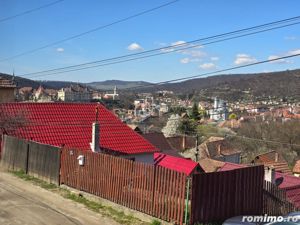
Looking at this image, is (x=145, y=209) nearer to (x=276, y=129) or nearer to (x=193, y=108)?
(x=276, y=129)

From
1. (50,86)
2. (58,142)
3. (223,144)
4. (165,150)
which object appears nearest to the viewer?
(58,142)

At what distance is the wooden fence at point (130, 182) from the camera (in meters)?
11.8

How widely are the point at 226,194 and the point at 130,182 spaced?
2978mm

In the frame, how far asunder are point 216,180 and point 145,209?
91.1 inches

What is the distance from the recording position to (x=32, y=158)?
18.7 metres

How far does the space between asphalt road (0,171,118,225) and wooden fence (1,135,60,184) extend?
1.18 meters

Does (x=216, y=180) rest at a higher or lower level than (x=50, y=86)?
lower

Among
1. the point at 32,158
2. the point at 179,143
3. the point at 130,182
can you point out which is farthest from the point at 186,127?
the point at 130,182

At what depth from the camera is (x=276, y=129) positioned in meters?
70.1

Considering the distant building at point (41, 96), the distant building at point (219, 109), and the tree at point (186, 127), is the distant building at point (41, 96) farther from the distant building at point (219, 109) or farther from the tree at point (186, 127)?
the distant building at point (219, 109)

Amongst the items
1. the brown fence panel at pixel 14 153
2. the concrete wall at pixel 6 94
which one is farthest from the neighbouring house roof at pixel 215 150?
the brown fence panel at pixel 14 153

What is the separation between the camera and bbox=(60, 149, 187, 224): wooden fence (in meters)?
11.8

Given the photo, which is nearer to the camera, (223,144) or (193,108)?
(223,144)

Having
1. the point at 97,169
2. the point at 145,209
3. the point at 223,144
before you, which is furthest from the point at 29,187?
the point at 223,144
